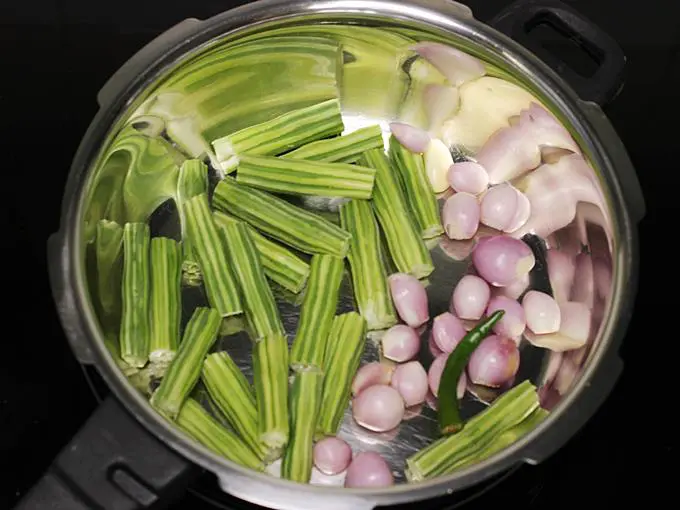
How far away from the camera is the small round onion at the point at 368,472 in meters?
1.09

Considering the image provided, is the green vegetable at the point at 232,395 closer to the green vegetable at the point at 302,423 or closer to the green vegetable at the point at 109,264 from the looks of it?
the green vegetable at the point at 302,423

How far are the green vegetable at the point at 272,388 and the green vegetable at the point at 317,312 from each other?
1.0 inches

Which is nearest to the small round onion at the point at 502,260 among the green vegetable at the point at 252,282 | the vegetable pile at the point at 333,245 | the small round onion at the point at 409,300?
the vegetable pile at the point at 333,245

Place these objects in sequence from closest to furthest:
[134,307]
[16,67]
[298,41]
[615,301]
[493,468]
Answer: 1. [493,468]
2. [615,301]
3. [134,307]
4. [298,41]
5. [16,67]

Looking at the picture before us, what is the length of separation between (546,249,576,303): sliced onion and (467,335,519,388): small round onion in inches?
5.7

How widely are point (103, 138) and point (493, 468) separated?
61 centimetres

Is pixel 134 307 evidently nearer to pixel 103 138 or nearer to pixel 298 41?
pixel 103 138

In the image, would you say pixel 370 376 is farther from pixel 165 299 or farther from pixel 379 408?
pixel 165 299

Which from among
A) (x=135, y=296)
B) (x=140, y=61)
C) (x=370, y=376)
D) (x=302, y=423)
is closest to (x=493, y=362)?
(x=370, y=376)

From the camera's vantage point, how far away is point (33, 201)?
1303 millimetres

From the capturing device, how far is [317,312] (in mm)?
1221

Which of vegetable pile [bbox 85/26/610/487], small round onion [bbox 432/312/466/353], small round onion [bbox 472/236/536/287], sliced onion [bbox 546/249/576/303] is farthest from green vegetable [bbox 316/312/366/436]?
sliced onion [bbox 546/249/576/303]

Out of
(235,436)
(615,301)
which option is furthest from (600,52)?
(235,436)

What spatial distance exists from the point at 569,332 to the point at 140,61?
0.69 meters
